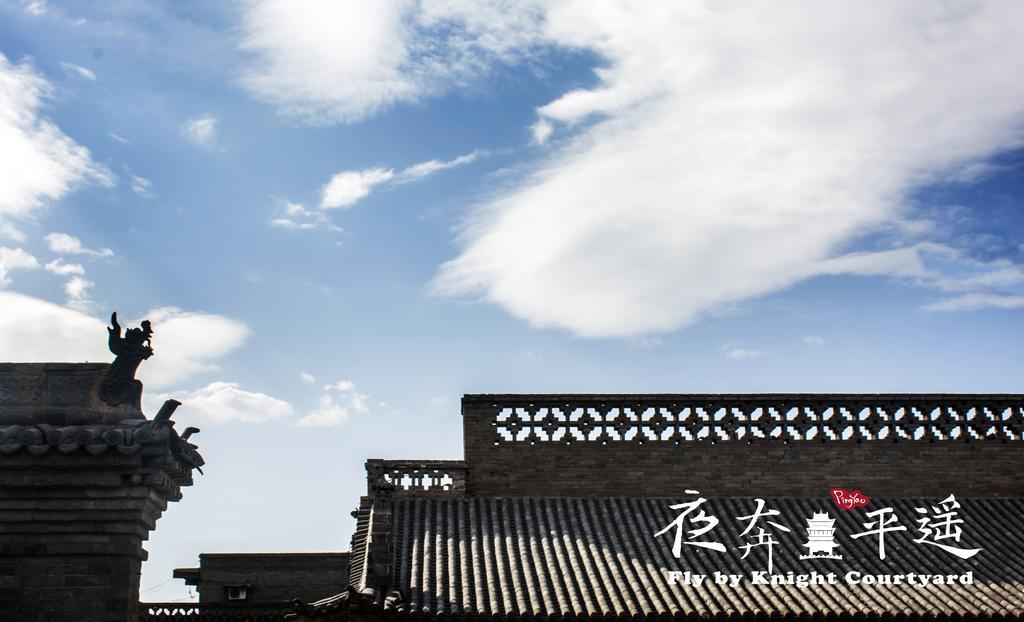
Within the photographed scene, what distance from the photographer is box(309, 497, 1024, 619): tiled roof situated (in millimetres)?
16078

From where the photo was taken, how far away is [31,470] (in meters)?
9.70

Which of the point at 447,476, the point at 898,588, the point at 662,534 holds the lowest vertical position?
the point at 898,588

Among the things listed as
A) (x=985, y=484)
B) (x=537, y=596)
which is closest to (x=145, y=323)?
(x=537, y=596)

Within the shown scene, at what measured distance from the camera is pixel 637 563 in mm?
17812

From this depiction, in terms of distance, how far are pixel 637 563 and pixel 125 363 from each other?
9985mm

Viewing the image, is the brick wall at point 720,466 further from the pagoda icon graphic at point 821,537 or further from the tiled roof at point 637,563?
the pagoda icon graphic at point 821,537

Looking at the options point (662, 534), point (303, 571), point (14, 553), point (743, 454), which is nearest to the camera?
point (14, 553)

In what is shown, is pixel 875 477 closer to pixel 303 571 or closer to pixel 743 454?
Answer: pixel 743 454

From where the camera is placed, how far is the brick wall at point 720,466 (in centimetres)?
2064

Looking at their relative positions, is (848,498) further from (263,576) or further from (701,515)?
(263,576)

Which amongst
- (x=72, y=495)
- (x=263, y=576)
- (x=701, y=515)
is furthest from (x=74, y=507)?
(x=263, y=576)

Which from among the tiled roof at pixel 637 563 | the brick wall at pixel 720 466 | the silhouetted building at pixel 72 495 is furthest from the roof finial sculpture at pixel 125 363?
the brick wall at pixel 720 466

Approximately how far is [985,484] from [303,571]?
15.5 metres

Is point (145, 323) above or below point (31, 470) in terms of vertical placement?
above
